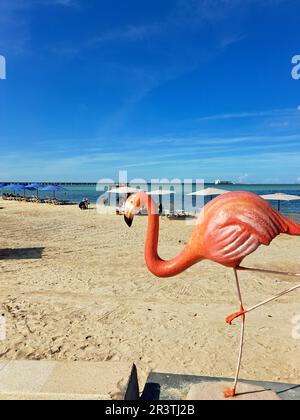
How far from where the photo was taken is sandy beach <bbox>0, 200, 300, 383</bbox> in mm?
6281

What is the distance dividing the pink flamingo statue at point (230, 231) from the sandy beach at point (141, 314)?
230 cm

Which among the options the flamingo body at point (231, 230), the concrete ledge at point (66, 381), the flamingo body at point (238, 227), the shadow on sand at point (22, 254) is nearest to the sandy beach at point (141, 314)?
the shadow on sand at point (22, 254)

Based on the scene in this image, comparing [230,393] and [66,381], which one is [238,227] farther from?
[66,381]

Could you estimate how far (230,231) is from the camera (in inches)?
160

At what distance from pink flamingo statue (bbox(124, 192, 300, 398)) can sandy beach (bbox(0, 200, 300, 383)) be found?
7.54 ft

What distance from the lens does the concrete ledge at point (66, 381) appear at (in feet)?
13.0

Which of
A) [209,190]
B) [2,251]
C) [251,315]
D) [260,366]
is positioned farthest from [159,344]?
[209,190]

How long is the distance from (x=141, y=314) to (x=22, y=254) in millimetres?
7943

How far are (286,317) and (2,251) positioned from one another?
11.6m

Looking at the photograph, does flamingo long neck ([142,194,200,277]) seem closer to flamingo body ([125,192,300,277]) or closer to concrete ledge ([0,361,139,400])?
flamingo body ([125,192,300,277])

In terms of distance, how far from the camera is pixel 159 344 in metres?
6.77
